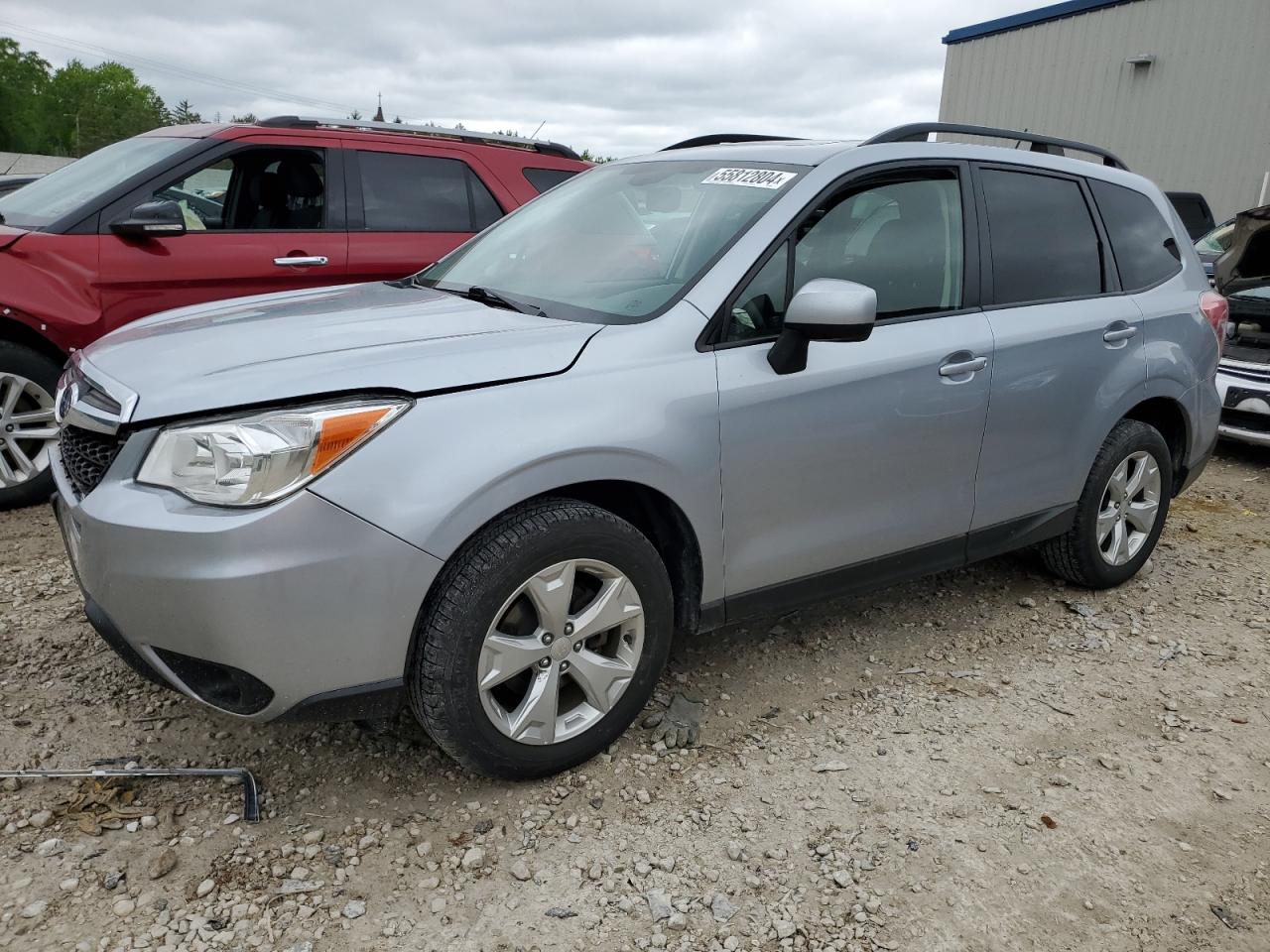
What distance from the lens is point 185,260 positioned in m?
4.84

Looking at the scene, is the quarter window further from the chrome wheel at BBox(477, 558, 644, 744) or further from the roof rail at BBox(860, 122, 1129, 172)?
the chrome wheel at BBox(477, 558, 644, 744)

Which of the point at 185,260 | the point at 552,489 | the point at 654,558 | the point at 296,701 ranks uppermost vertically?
the point at 185,260

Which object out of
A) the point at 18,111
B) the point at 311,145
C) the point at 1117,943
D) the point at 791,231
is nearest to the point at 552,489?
the point at 791,231

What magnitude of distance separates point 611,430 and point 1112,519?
251 cm

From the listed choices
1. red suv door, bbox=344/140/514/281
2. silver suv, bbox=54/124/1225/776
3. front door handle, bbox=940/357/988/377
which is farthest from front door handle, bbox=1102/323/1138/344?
red suv door, bbox=344/140/514/281

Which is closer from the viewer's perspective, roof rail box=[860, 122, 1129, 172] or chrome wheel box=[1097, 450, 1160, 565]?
roof rail box=[860, 122, 1129, 172]

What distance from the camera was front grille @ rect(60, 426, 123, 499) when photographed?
7.81 feet

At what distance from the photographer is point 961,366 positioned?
322cm

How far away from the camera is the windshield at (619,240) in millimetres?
2889

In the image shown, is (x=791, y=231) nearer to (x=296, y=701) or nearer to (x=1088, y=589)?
(x=296, y=701)

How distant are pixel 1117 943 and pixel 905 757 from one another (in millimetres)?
782

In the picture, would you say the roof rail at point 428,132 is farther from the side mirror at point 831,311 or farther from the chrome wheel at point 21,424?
the side mirror at point 831,311

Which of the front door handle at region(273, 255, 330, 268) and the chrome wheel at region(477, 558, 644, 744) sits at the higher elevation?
the front door handle at region(273, 255, 330, 268)

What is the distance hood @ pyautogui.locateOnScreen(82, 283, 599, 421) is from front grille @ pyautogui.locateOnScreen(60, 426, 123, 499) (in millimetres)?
146
